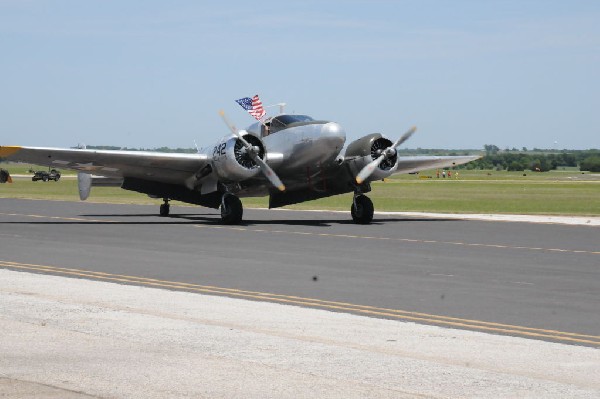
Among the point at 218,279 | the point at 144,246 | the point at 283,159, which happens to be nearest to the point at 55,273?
the point at 218,279

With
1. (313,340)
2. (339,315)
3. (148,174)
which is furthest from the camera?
(148,174)

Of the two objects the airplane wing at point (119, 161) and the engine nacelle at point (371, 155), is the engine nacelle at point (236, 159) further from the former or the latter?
the engine nacelle at point (371, 155)

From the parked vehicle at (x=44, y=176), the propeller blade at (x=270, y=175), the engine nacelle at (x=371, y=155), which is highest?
the engine nacelle at (x=371, y=155)

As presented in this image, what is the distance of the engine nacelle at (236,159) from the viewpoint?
37094mm

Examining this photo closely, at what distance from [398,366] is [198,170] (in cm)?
2929

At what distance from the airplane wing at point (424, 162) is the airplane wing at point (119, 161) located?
8136 mm

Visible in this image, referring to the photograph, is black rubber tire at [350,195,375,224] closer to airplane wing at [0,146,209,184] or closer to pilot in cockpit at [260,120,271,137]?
pilot in cockpit at [260,120,271,137]

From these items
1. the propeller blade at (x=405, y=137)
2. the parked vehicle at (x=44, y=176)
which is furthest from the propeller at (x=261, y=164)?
the parked vehicle at (x=44, y=176)

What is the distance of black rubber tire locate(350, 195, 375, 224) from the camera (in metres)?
38.4

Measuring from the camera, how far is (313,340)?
12266mm

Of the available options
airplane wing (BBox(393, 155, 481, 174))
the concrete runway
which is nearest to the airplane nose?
the concrete runway

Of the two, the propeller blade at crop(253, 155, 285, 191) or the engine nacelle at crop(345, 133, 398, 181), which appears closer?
the propeller blade at crop(253, 155, 285, 191)

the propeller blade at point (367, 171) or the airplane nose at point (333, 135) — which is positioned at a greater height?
the airplane nose at point (333, 135)

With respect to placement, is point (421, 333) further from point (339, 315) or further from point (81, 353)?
point (81, 353)
